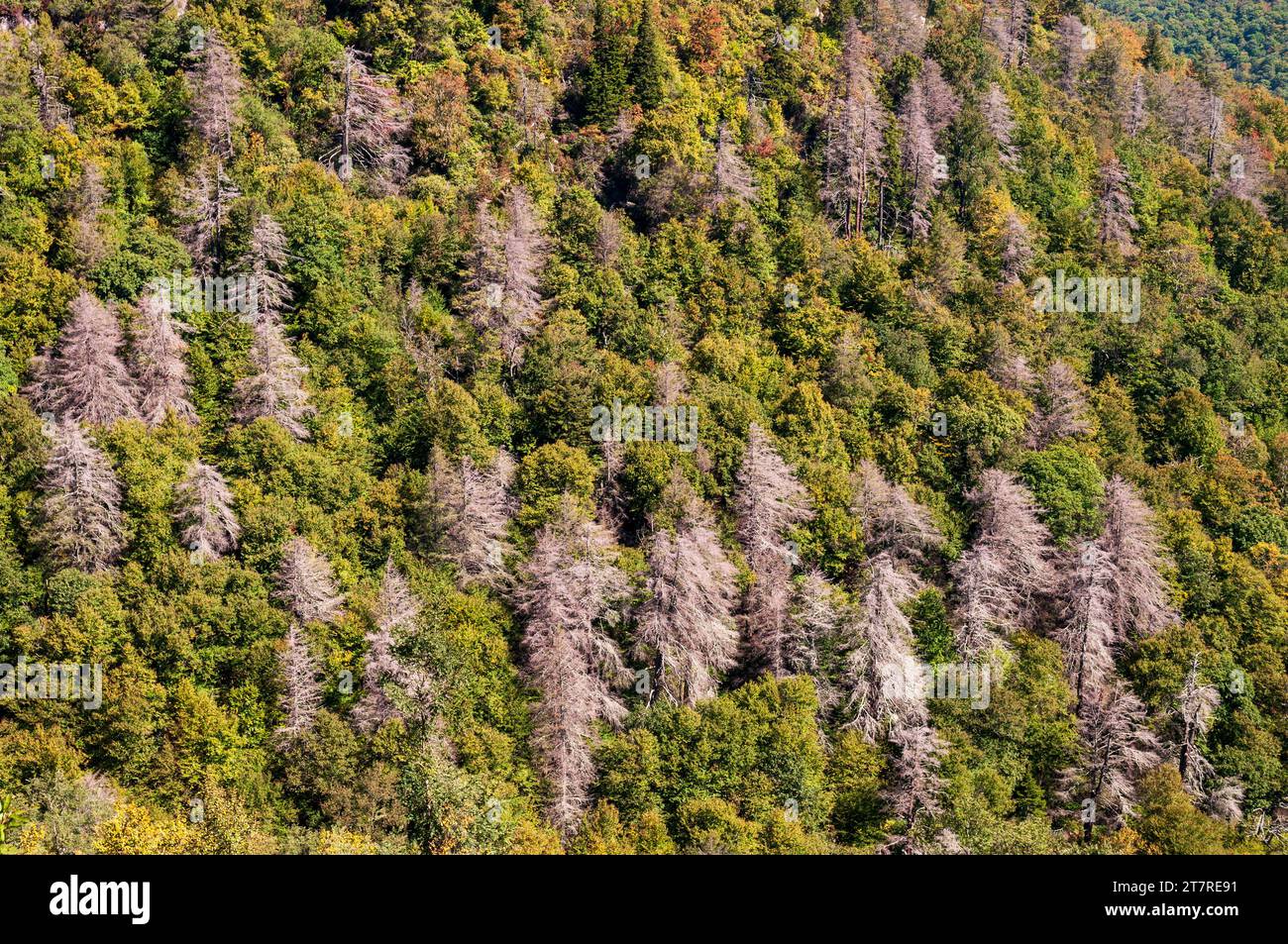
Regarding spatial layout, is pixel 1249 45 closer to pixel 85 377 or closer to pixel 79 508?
pixel 85 377

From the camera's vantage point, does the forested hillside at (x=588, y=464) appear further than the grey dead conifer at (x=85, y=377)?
No

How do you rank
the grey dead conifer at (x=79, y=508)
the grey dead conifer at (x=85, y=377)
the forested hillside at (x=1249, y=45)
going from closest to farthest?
the grey dead conifer at (x=79, y=508), the grey dead conifer at (x=85, y=377), the forested hillside at (x=1249, y=45)

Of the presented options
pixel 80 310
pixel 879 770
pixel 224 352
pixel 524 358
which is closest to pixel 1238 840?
pixel 879 770

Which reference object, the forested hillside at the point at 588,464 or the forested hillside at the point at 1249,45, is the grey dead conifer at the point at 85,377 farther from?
the forested hillside at the point at 1249,45

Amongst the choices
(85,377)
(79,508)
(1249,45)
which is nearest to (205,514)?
(79,508)

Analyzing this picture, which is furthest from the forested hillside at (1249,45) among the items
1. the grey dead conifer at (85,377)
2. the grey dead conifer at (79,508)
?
the grey dead conifer at (79,508)

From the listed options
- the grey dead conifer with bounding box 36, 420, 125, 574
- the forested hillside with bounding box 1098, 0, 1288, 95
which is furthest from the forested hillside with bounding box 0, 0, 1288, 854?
the forested hillside with bounding box 1098, 0, 1288, 95

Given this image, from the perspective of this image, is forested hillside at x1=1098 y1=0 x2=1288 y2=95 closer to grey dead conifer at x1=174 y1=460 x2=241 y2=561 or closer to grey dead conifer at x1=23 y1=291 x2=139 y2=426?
grey dead conifer at x1=23 y1=291 x2=139 y2=426

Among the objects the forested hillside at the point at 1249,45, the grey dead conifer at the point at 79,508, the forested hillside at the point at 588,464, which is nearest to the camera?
the forested hillside at the point at 588,464

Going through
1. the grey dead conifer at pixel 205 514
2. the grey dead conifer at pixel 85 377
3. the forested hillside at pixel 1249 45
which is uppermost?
the forested hillside at pixel 1249 45
